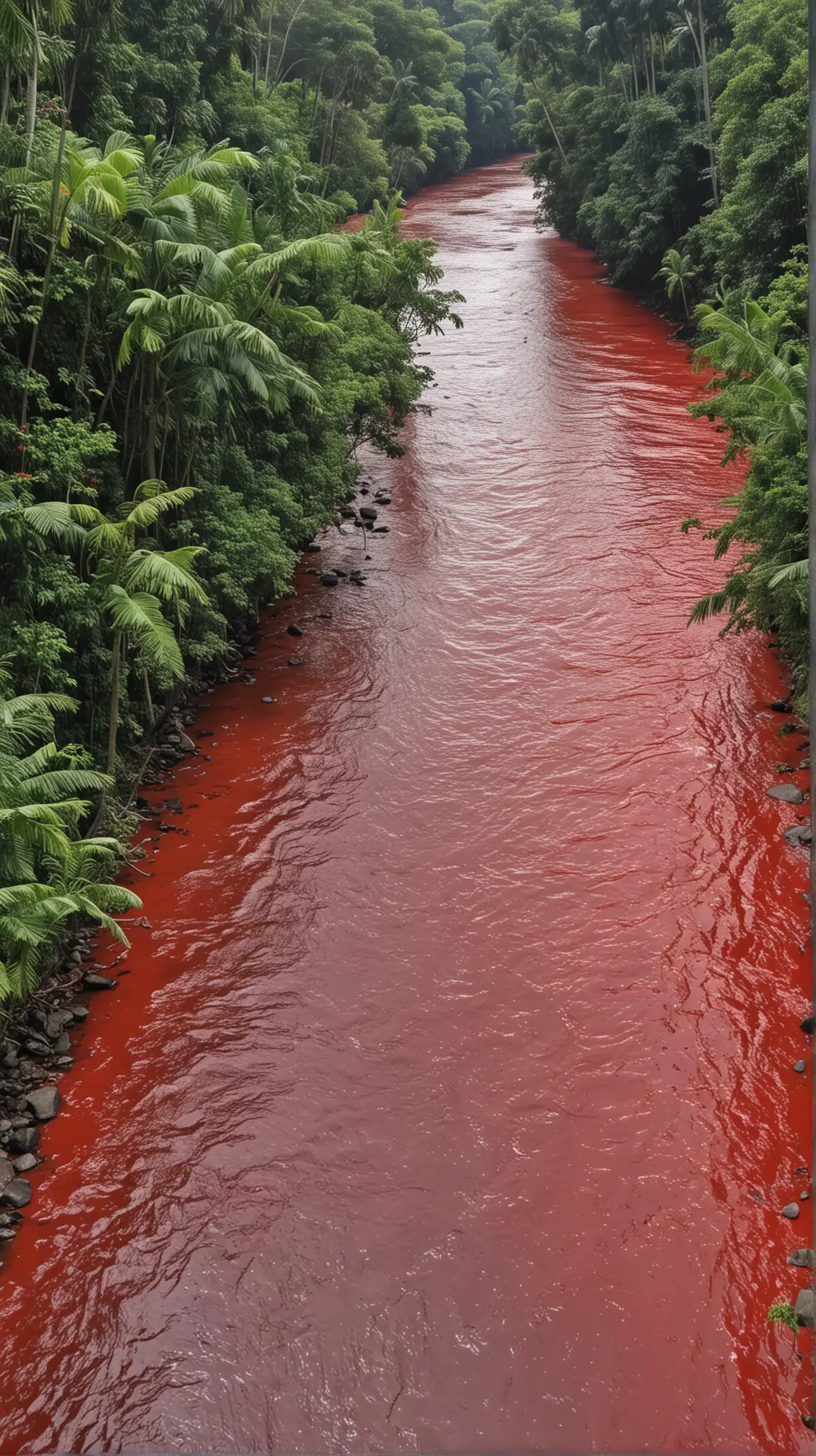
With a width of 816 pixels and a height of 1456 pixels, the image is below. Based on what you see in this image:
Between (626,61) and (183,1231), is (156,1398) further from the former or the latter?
(626,61)

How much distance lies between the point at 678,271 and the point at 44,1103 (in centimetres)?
2865

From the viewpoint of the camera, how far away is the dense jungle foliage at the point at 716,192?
13336mm

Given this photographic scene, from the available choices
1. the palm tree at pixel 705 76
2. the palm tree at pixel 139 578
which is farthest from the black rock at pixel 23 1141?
the palm tree at pixel 705 76

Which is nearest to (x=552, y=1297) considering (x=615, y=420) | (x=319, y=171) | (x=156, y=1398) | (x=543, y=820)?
(x=156, y=1398)

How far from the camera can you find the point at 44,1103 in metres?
8.97

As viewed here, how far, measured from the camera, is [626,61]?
43031mm

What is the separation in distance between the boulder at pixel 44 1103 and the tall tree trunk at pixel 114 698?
353 cm

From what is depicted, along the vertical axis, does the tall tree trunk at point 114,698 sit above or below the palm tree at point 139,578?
below

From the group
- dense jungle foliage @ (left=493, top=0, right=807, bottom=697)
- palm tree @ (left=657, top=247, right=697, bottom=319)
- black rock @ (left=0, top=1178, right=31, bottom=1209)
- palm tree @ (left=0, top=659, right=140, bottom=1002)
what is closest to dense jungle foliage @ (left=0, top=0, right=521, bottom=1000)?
palm tree @ (left=0, top=659, right=140, bottom=1002)

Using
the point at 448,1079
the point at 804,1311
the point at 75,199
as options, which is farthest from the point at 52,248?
the point at 804,1311

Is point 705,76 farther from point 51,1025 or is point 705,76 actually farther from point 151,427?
point 51,1025

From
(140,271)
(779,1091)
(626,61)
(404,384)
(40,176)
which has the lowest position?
(779,1091)

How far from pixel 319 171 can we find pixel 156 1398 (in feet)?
81.5

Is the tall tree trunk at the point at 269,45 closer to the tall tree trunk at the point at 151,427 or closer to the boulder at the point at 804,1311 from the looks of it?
the tall tree trunk at the point at 151,427
